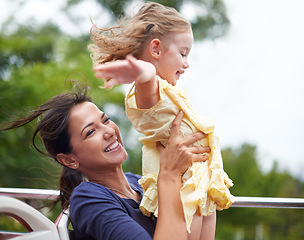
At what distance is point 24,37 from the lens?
7.62 meters

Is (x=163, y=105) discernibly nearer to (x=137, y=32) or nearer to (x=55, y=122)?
(x=137, y=32)

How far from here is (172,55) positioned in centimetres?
124

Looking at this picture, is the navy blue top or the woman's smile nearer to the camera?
the navy blue top

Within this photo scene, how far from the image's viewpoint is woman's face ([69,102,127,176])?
1271mm

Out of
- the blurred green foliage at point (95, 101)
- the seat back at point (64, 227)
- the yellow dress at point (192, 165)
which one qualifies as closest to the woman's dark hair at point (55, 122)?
the seat back at point (64, 227)

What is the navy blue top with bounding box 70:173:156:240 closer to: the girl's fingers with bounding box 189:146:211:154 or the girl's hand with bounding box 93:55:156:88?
the girl's fingers with bounding box 189:146:211:154

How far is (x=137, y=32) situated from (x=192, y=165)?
0.47m

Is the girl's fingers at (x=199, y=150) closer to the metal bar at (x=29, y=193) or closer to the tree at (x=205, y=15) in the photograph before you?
the metal bar at (x=29, y=193)

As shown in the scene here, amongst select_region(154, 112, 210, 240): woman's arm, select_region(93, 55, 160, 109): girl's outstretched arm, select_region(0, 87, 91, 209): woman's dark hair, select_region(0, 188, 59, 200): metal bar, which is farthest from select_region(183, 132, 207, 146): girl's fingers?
select_region(0, 188, 59, 200): metal bar

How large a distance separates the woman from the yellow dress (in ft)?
0.09

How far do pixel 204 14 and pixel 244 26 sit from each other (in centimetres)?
104

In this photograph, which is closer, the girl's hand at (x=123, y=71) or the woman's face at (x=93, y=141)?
the girl's hand at (x=123, y=71)

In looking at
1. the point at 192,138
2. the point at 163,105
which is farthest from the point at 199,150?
the point at 163,105

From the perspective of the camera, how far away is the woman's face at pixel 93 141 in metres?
1.27
